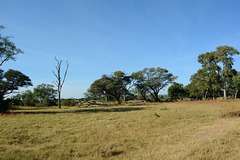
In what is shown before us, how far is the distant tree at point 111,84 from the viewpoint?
116ft

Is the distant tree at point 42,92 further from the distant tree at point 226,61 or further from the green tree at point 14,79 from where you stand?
the distant tree at point 226,61

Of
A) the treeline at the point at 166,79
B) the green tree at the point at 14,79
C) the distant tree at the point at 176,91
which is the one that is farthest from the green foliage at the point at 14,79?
the distant tree at the point at 176,91

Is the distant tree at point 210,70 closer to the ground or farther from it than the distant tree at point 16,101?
farther from it

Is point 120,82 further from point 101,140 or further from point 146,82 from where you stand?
point 101,140

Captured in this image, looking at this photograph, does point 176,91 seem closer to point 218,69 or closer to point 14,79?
point 218,69

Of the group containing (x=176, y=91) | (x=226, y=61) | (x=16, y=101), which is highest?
(x=226, y=61)

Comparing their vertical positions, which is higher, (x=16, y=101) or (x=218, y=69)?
(x=218, y=69)

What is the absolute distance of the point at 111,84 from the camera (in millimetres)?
34406

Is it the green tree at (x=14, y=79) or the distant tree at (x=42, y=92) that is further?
the distant tree at (x=42, y=92)

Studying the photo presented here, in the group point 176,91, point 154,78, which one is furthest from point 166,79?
point 176,91

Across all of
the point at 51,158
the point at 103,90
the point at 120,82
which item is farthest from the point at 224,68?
the point at 51,158

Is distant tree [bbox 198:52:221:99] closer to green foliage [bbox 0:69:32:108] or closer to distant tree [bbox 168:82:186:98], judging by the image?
distant tree [bbox 168:82:186:98]

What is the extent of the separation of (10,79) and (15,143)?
32.3 meters

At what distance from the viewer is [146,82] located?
40750 millimetres
